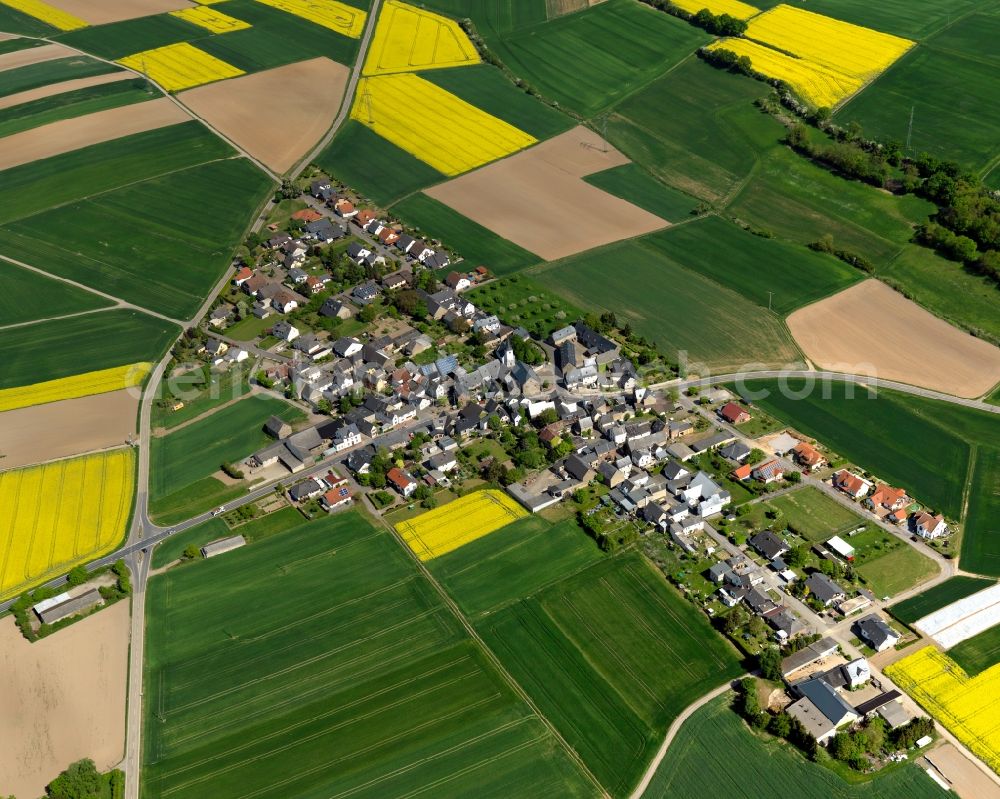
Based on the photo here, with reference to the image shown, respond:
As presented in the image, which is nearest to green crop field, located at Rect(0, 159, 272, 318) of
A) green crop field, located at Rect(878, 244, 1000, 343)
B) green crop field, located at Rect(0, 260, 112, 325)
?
green crop field, located at Rect(0, 260, 112, 325)

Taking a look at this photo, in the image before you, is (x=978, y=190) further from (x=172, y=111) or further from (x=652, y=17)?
(x=172, y=111)

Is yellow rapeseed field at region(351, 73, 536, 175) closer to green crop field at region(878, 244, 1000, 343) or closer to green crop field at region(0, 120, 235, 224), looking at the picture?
green crop field at region(0, 120, 235, 224)

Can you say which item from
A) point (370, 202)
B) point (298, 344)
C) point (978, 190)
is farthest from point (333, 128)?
point (978, 190)

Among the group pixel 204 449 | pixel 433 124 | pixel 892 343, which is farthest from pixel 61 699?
pixel 433 124

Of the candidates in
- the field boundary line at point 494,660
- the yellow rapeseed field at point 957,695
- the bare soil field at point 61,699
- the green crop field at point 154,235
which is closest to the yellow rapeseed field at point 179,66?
the green crop field at point 154,235

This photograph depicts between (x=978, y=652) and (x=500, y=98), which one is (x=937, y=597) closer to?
(x=978, y=652)

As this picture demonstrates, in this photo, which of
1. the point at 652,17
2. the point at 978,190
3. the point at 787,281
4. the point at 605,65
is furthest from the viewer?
the point at 652,17

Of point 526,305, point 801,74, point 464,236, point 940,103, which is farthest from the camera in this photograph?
point 801,74

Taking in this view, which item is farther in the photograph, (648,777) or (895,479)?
(895,479)
